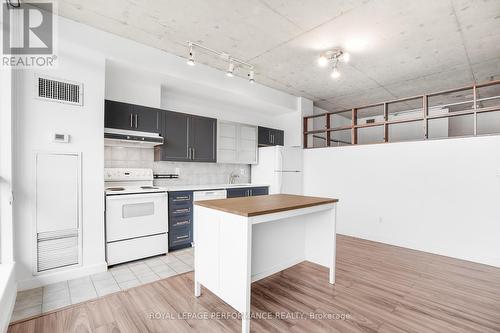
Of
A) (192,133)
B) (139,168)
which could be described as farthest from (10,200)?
(192,133)

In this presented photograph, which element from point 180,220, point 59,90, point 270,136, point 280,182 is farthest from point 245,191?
point 59,90

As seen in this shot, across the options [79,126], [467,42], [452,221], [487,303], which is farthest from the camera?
[452,221]

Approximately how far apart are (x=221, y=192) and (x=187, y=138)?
1.11m

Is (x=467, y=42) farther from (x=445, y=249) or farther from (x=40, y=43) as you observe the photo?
(x=40, y=43)

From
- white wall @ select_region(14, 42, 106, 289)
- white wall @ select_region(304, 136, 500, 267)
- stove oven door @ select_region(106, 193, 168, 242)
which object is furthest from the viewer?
white wall @ select_region(304, 136, 500, 267)

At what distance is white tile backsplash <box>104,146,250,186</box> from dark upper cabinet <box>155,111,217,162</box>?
213 mm

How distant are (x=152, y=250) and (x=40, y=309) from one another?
1321 millimetres

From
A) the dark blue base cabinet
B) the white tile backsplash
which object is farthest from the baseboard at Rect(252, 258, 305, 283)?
the white tile backsplash

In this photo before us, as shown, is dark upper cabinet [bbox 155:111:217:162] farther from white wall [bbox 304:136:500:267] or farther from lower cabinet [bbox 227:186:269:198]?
white wall [bbox 304:136:500:267]

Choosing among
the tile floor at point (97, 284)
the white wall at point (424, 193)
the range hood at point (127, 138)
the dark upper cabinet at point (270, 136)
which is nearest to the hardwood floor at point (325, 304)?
the tile floor at point (97, 284)

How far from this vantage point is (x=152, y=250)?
3326 millimetres

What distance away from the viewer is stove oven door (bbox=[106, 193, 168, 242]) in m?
3.00

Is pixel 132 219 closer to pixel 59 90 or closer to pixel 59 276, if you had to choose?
pixel 59 276

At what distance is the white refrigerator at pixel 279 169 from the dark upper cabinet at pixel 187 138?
4.05ft
